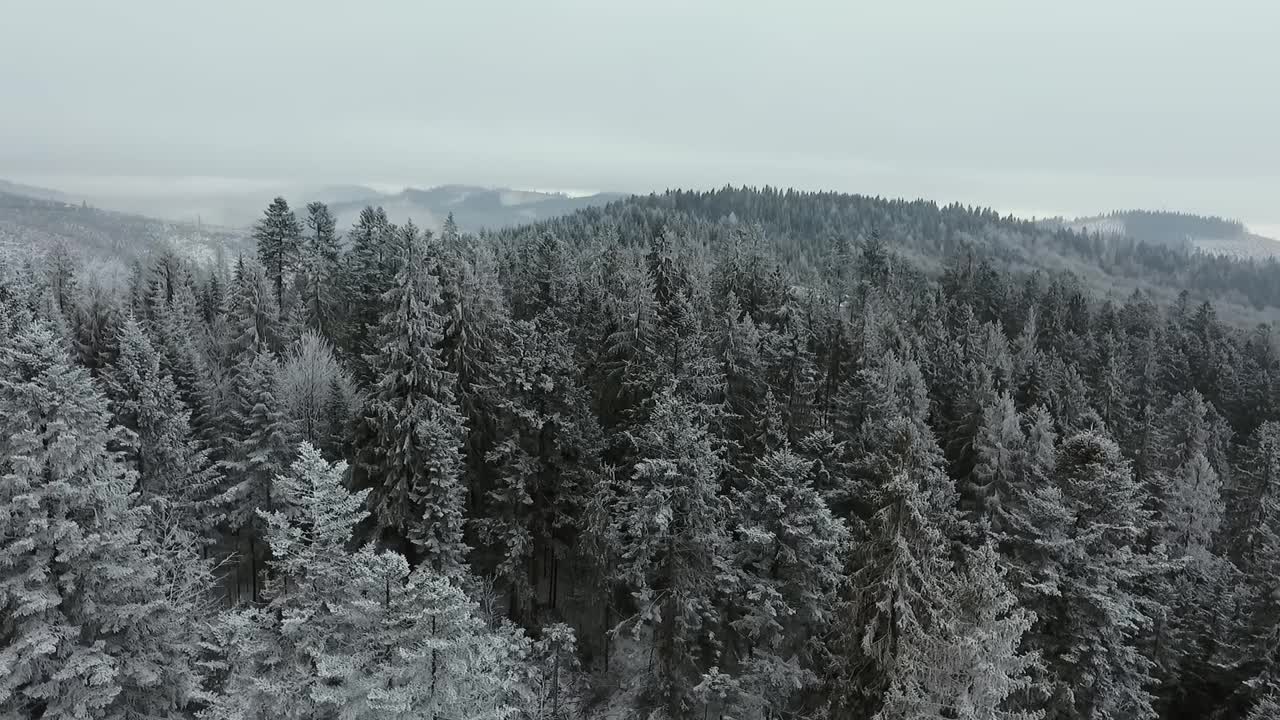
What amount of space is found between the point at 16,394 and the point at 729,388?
84.9 feet

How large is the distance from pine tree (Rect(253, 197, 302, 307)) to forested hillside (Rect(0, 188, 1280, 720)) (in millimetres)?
A: 3492

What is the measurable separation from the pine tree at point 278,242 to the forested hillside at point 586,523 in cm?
349

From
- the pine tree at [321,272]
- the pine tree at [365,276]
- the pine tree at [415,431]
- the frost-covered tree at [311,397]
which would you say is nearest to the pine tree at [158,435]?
the frost-covered tree at [311,397]

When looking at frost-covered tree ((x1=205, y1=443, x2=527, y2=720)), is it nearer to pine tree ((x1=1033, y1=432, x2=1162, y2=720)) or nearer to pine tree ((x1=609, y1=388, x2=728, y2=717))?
pine tree ((x1=609, y1=388, x2=728, y2=717))

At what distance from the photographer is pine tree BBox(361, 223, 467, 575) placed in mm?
25594

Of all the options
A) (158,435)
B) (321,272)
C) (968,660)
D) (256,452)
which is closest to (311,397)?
(256,452)

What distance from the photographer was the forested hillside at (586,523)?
15633mm

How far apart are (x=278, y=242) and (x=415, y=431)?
3493 centimetres

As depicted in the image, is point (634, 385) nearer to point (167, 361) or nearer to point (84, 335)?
point (167, 361)

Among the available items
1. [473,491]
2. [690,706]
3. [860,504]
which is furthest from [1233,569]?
[473,491]

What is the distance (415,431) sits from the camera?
85.8 ft

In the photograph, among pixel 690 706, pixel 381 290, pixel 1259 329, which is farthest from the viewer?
pixel 1259 329

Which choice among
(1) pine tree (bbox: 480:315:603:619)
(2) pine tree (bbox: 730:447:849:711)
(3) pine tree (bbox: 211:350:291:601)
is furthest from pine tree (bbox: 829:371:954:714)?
(3) pine tree (bbox: 211:350:291:601)

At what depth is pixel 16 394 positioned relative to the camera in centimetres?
1684
